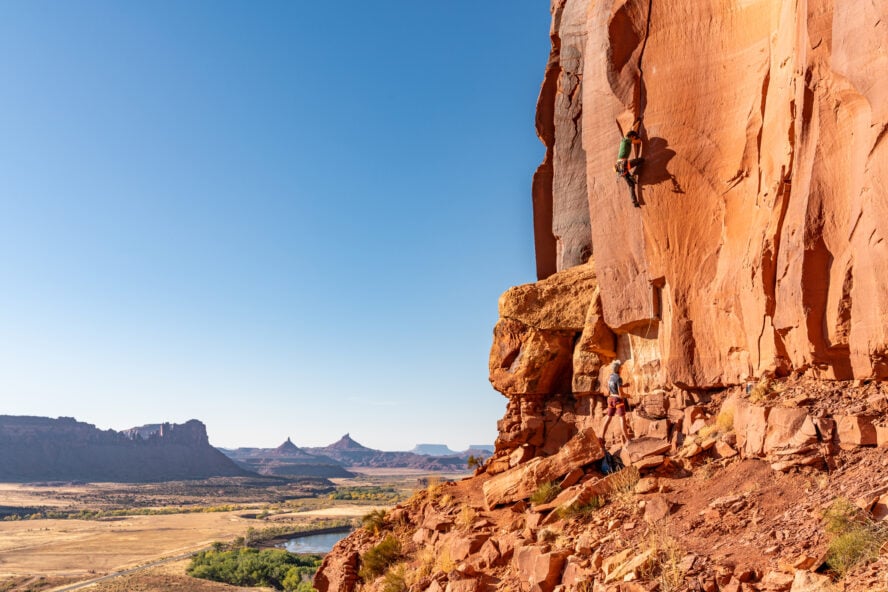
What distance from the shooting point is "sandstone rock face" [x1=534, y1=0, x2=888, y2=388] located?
830 cm

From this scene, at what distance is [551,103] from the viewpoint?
1920cm

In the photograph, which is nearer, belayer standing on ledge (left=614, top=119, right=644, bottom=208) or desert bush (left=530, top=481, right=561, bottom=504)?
desert bush (left=530, top=481, right=561, bottom=504)

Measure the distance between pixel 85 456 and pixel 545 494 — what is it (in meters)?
195

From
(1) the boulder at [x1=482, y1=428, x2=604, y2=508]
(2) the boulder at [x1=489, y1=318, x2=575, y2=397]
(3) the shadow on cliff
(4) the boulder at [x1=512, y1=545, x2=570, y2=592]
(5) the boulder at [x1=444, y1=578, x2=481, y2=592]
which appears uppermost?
(3) the shadow on cliff

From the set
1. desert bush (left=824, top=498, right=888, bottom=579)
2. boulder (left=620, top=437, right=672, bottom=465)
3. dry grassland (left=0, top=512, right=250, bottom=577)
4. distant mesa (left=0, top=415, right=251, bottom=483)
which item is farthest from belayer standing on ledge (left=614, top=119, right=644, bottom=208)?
distant mesa (left=0, top=415, right=251, bottom=483)

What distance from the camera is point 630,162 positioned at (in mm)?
13703

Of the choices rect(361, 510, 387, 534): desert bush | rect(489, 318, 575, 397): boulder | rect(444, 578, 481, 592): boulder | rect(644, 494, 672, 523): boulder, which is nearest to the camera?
rect(644, 494, 672, 523): boulder

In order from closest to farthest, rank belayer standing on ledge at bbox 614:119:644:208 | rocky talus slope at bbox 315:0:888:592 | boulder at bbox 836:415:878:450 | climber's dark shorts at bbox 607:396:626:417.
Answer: rocky talus slope at bbox 315:0:888:592 < boulder at bbox 836:415:878:450 < belayer standing on ledge at bbox 614:119:644:208 < climber's dark shorts at bbox 607:396:626:417

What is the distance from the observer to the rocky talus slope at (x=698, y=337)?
25.5ft

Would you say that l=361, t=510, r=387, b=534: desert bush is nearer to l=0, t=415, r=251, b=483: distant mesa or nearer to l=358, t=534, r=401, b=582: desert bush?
l=358, t=534, r=401, b=582: desert bush

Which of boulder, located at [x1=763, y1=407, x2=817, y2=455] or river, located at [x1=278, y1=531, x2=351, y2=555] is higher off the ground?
boulder, located at [x1=763, y1=407, x2=817, y2=455]

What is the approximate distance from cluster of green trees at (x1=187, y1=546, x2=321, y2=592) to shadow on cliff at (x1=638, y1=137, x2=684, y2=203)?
34868mm

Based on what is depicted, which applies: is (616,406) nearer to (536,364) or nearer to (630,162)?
(536,364)

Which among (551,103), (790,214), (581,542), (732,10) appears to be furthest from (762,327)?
(551,103)
